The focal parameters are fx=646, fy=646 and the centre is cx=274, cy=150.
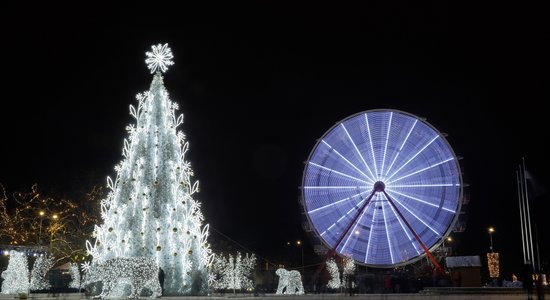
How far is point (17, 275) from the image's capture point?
29.4 meters

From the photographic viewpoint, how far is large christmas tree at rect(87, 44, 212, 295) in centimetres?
2380

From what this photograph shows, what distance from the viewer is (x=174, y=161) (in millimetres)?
25062

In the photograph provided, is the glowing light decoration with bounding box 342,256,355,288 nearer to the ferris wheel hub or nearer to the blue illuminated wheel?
the blue illuminated wheel

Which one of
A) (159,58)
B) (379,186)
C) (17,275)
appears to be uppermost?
(159,58)

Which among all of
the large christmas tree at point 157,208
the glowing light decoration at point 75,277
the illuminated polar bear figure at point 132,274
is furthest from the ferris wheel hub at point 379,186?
the illuminated polar bear figure at point 132,274

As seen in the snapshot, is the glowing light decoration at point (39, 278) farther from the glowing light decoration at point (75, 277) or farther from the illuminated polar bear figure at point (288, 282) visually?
the illuminated polar bear figure at point (288, 282)

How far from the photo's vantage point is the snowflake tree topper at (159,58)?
26359 millimetres

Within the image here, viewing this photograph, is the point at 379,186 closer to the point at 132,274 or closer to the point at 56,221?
the point at 56,221

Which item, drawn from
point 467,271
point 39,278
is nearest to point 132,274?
point 39,278

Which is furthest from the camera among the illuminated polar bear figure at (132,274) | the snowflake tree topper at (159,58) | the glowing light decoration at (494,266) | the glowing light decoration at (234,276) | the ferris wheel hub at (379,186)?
the glowing light decoration at (494,266)

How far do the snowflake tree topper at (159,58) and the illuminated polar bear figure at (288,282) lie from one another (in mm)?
11508

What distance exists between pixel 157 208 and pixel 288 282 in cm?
986

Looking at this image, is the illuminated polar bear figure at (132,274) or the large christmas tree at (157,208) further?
the large christmas tree at (157,208)

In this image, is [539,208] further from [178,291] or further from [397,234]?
[178,291]
